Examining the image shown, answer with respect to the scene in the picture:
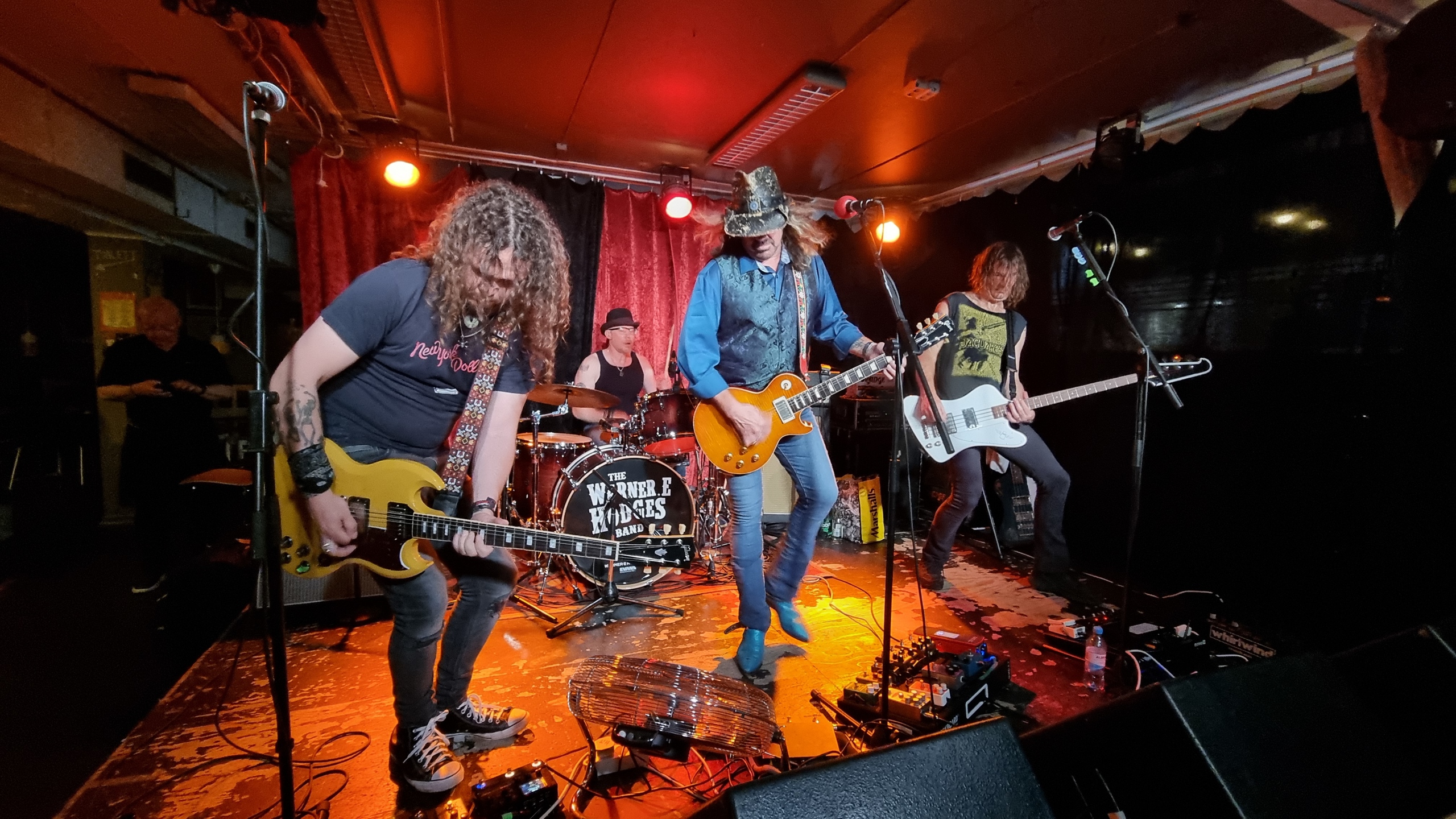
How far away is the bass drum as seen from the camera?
386 cm

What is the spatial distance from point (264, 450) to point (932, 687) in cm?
242

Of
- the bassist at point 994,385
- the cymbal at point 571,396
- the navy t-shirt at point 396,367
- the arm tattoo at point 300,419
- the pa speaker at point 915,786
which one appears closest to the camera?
the pa speaker at point 915,786

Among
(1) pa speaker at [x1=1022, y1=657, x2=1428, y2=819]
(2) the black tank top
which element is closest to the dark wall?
(1) pa speaker at [x1=1022, y1=657, x2=1428, y2=819]

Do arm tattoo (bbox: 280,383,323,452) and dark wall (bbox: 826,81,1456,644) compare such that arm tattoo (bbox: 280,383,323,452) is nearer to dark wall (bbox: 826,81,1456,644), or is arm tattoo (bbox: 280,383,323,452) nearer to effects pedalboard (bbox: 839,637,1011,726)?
effects pedalboard (bbox: 839,637,1011,726)

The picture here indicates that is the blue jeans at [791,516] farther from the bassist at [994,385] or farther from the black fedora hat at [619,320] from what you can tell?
the black fedora hat at [619,320]

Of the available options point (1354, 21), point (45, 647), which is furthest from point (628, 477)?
point (1354, 21)

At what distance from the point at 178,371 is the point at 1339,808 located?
552 centimetres

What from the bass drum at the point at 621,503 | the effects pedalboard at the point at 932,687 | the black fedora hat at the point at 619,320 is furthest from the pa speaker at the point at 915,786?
the black fedora hat at the point at 619,320

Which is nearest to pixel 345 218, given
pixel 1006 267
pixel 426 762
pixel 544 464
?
pixel 544 464

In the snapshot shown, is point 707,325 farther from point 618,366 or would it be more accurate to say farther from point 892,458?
point 618,366

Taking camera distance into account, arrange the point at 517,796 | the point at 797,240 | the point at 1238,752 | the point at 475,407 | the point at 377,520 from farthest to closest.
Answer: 1. the point at 797,240
2. the point at 475,407
3. the point at 377,520
4. the point at 517,796
5. the point at 1238,752

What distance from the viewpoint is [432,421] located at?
7.01ft

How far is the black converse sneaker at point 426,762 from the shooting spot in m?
2.04

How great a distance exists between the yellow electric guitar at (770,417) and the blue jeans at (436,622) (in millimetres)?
1116
